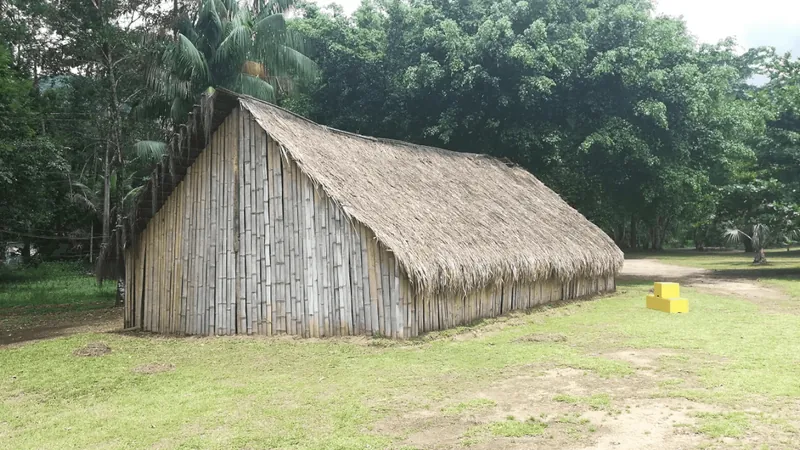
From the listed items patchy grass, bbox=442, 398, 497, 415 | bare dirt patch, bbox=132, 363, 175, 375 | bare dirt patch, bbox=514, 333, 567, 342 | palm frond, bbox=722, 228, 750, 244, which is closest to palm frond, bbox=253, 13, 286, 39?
bare dirt patch, bbox=132, 363, 175, 375

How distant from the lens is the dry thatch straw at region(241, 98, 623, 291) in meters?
8.91

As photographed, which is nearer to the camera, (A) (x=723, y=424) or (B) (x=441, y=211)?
(A) (x=723, y=424)

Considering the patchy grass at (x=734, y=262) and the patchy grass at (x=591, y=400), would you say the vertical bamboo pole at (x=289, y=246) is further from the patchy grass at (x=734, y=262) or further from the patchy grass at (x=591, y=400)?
the patchy grass at (x=734, y=262)

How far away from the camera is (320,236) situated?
9.01 meters

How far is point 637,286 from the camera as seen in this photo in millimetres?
16047

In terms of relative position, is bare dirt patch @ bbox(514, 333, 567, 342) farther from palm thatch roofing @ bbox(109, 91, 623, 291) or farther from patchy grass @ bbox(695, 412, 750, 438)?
patchy grass @ bbox(695, 412, 750, 438)

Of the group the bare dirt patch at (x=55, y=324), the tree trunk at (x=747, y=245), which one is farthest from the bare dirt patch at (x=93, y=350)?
the tree trunk at (x=747, y=245)

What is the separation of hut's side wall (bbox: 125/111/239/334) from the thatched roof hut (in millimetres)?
26

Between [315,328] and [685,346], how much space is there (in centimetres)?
504

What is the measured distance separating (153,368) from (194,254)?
2856 mm

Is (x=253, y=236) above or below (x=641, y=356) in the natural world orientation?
above

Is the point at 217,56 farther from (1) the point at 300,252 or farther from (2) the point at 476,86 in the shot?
(1) the point at 300,252

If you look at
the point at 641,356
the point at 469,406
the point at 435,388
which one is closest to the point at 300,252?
the point at 435,388

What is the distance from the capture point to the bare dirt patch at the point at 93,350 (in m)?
8.53
